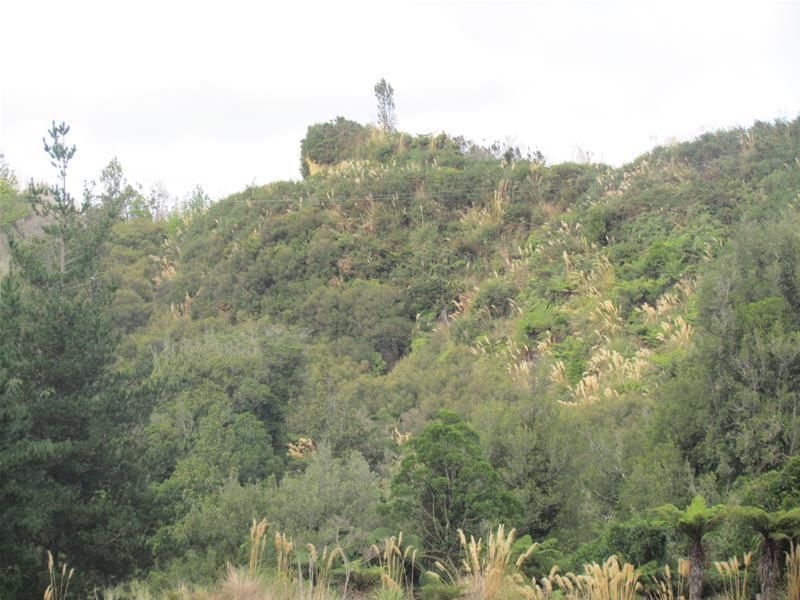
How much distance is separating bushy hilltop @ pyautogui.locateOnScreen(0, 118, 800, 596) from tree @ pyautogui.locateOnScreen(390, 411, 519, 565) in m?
0.03

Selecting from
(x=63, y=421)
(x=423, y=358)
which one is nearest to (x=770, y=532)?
(x=63, y=421)

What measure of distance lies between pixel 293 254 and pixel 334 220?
5.95 feet

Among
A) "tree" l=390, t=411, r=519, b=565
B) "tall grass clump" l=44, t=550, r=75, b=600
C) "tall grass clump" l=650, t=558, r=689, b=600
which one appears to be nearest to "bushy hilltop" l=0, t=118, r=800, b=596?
"tree" l=390, t=411, r=519, b=565

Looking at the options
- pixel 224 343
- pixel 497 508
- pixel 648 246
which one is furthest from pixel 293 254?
pixel 497 508

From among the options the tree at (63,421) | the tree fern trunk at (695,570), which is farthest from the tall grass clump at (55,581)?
the tree fern trunk at (695,570)

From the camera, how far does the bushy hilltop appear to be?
10891 mm

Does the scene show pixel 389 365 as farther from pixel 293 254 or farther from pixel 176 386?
pixel 176 386

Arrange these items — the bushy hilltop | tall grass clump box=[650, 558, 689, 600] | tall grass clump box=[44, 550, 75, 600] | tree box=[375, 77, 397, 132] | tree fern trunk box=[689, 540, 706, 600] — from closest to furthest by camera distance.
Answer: tree fern trunk box=[689, 540, 706, 600], tall grass clump box=[650, 558, 689, 600], tall grass clump box=[44, 550, 75, 600], the bushy hilltop, tree box=[375, 77, 397, 132]

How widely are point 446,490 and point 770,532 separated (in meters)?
4.23

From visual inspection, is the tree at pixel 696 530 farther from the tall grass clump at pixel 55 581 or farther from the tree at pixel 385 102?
the tree at pixel 385 102

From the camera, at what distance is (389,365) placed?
25250 millimetres

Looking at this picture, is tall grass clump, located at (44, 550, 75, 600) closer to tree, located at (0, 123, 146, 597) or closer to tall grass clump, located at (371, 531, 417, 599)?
tree, located at (0, 123, 146, 597)

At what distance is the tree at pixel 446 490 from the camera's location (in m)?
10.0

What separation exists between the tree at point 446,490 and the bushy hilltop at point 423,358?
0.03m
